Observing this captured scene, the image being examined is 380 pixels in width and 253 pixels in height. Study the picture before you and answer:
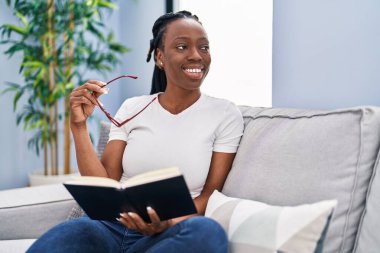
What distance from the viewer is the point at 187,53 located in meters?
1.45

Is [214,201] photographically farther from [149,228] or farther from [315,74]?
[315,74]

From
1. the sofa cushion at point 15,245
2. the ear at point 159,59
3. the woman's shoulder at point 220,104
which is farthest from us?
the ear at point 159,59

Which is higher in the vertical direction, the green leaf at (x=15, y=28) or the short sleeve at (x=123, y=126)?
the green leaf at (x=15, y=28)

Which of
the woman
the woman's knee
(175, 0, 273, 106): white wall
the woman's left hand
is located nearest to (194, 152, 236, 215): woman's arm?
the woman

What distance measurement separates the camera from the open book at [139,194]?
0.96 metres

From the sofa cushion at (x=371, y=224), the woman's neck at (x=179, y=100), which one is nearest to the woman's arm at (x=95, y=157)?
the woman's neck at (x=179, y=100)

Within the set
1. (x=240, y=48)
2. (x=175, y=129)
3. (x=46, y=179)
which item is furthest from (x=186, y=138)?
(x=46, y=179)

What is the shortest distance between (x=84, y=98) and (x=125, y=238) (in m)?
0.46

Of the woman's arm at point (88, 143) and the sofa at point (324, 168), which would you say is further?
the woman's arm at point (88, 143)

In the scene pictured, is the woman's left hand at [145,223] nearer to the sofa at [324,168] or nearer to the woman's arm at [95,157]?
the sofa at [324,168]

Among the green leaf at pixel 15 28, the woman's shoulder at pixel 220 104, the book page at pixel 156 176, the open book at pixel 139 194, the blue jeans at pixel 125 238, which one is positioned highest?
the green leaf at pixel 15 28

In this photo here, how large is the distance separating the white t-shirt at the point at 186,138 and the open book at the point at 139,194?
11.8 inches

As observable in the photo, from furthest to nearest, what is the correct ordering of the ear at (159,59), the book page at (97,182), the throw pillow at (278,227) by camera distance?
the ear at (159,59) → the book page at (97,182) → the throw pillow at (278,227)

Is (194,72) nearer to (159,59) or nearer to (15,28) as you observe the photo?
(159,59)
